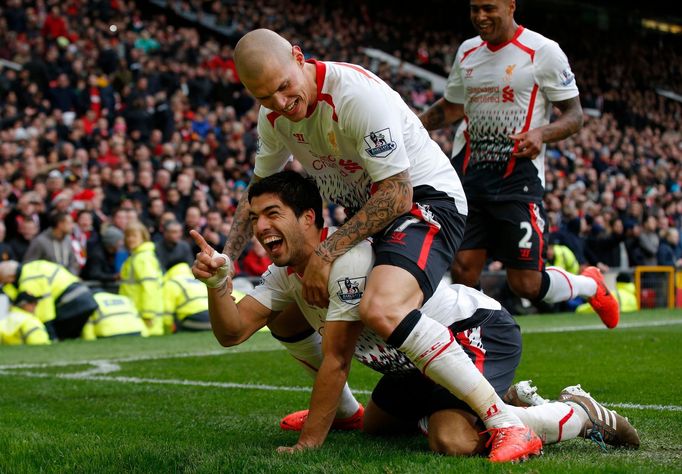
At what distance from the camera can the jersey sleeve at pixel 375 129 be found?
438 cm

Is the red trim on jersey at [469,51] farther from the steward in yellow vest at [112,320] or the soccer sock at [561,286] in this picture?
the steward in yellow vest at [112,320]

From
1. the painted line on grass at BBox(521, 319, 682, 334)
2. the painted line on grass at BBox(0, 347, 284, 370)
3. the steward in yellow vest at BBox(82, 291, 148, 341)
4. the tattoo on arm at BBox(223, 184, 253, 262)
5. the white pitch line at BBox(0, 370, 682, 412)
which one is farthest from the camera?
the steward in yellow vest at BBox(82, 291, 148, 341)

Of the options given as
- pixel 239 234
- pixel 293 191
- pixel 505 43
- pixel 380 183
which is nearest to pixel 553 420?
pixel 380 183

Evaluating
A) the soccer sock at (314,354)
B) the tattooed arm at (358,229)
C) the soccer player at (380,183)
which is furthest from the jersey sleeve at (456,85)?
the tattooed arm at (358,229)

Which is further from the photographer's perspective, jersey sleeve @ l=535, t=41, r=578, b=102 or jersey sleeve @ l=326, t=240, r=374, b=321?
jersey sleeve @ l=535, t=41, r=578, b=102

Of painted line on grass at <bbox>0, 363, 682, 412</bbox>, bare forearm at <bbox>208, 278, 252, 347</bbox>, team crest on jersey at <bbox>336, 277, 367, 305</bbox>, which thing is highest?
team crest on jersey at <bbox>336, 277, 367, 305</bbox>

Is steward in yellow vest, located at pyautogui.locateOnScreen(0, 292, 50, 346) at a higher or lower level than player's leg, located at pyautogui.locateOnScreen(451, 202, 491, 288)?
lower

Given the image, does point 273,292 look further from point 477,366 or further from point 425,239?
point 477,366

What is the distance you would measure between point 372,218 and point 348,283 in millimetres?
301

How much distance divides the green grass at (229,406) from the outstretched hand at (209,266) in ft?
2.37

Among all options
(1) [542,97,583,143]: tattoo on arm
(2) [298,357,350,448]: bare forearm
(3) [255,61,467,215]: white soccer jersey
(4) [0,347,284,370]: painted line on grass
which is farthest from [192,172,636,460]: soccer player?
(4) [0,347,284,370]: painted line on grass

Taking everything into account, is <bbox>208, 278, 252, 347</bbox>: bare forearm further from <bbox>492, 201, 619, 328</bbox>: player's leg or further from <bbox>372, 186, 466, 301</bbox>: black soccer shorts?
<bbox>492, 201, 619, 328</bbox>: player's leg

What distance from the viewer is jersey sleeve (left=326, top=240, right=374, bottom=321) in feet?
14.1

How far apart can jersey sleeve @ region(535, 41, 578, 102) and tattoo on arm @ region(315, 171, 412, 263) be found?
8.59ft
